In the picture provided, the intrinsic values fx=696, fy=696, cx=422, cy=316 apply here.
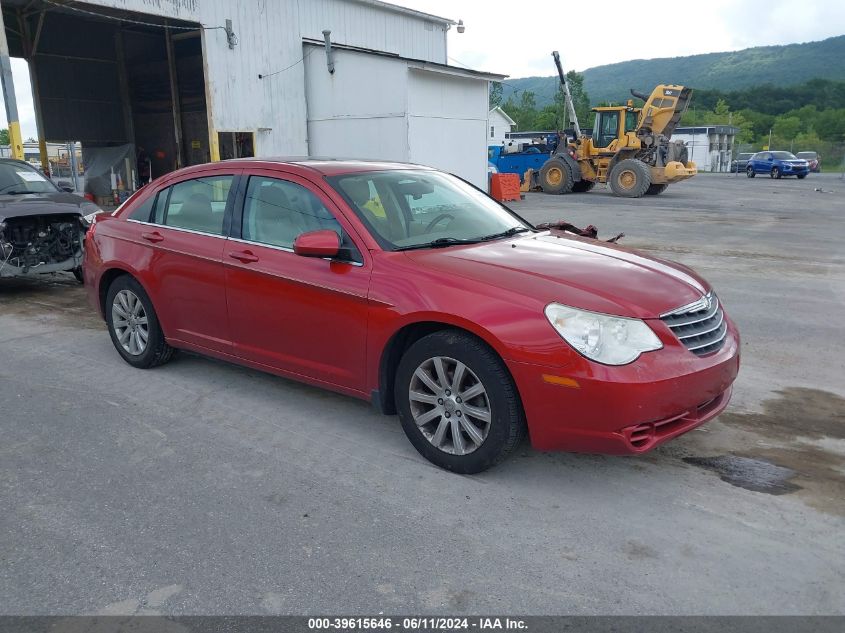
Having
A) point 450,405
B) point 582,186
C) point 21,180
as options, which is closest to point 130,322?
point 450,405

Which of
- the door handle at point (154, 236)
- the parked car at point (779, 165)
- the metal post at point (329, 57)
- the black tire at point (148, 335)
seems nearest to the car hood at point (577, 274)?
the door handle at point (154, 236)

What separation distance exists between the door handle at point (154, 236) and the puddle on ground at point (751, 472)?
12.7 ft

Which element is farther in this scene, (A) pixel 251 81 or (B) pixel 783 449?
(A) pixel 251 81

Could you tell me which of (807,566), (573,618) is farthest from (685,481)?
(573,618)

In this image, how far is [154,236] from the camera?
203 inches

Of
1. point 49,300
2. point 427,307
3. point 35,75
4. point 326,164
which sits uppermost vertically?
point 35,75

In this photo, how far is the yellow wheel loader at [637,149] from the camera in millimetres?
24422

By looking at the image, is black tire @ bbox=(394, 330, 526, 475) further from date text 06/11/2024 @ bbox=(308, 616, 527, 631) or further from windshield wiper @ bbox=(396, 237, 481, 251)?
date text 06/11/2024 @ bbox=(308, 616, 527, 631)

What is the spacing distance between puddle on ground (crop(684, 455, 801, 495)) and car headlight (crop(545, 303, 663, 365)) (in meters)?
0.93

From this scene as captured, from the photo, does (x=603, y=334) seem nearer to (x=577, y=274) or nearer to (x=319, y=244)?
(x=577, y=274)

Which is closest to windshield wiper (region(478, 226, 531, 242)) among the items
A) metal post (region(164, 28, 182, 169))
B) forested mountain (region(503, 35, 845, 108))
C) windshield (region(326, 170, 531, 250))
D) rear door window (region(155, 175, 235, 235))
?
windshield (region(326, 170, 531, 250))

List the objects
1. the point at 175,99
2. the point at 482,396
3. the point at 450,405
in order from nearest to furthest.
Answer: the point at 482,396, the point at 450,405, the point at 175,99

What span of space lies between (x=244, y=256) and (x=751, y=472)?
10.7 ft

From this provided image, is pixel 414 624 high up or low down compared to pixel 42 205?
down
